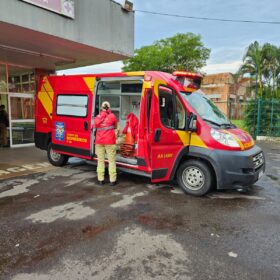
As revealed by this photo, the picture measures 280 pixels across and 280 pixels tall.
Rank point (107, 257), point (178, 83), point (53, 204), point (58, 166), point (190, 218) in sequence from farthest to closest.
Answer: point (58, 166), point (178, 83), point (53, 204), point (190, 218), point (107, 257)

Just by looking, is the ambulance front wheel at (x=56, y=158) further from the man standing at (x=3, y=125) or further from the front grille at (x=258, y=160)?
the front grille at (x=258, y=160)

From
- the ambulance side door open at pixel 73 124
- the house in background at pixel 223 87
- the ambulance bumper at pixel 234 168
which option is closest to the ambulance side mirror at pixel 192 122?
the ambulance bumper at pixel 234 168

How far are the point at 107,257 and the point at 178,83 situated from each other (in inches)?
139

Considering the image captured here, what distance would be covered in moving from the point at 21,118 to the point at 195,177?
8779 mm

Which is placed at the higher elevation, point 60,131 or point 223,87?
point 223,87

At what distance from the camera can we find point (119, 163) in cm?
587

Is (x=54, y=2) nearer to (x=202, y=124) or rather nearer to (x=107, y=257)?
(x=202, y=124)

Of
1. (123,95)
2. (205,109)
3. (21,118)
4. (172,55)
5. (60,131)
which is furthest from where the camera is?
(172,55)

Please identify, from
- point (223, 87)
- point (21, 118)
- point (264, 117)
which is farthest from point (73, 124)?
point (223, 87)

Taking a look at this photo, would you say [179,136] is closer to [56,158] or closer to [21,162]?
[56,158]

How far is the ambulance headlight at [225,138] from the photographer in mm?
4648

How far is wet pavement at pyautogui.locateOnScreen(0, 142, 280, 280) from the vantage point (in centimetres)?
274

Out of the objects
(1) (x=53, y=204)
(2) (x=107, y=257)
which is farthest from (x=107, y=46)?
(2) (x=107, y=257)

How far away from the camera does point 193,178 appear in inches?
197
